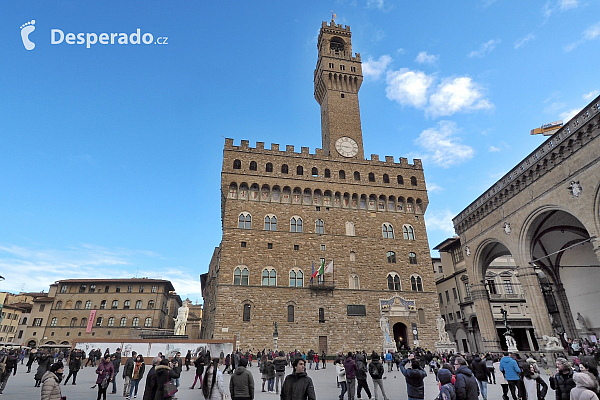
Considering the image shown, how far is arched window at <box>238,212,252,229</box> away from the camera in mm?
31312

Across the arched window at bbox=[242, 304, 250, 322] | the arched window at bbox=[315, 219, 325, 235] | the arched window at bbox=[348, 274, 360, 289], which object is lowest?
the arched window at bbox=[242, 304, 250, 322]

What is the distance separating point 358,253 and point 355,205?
4860 millimetres

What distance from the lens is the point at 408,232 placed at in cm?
3478

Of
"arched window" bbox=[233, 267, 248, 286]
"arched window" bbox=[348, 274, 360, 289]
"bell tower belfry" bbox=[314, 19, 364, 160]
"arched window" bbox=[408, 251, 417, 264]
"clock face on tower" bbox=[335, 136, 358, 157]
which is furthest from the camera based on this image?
"bell tower belfry" bbox=[314, 19, 364, 160]

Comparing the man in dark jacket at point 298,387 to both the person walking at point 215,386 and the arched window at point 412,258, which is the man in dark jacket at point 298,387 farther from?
the arched window at point 412,258

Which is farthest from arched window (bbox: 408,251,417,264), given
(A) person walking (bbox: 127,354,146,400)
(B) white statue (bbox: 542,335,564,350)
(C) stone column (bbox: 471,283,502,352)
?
(A) person walking (bbox: 127,354,146,400)

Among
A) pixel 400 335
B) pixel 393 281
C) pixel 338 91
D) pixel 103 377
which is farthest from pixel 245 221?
pixel 103 377

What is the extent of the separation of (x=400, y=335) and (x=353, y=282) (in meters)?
6.26

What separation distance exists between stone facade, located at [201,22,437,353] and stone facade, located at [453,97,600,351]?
26.4 feet

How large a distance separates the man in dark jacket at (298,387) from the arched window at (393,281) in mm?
28610

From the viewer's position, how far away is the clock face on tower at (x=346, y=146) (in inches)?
1431

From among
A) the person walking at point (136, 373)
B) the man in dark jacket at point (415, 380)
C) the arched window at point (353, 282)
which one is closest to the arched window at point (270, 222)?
the arched window at point (353, 282)

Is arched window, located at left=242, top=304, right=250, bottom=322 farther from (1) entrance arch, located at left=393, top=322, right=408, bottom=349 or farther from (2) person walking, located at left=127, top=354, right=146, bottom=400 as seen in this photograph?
(2) person walking, located at left=127, top=354, right=146, bottom=400

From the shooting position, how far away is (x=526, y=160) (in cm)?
1980
